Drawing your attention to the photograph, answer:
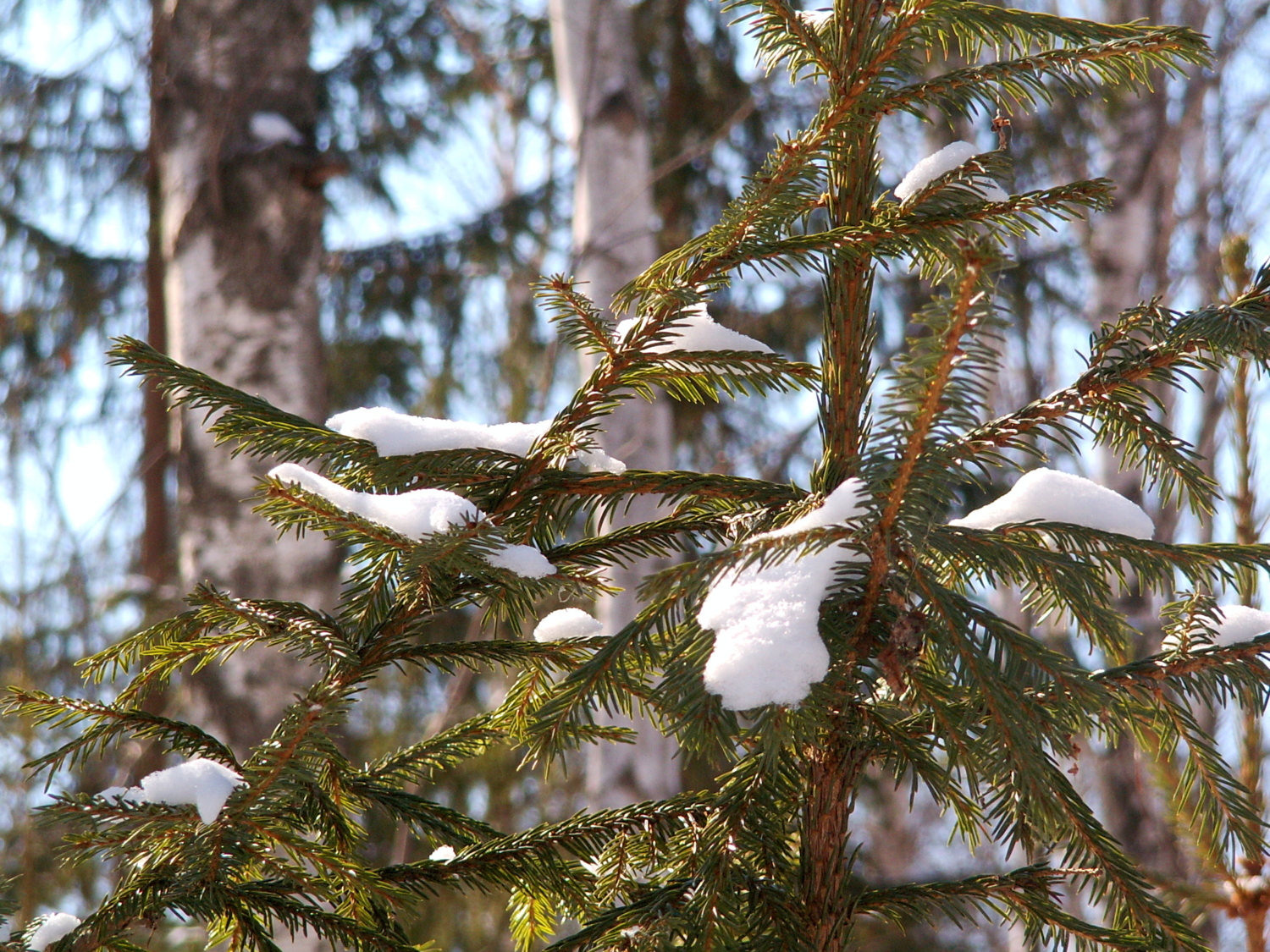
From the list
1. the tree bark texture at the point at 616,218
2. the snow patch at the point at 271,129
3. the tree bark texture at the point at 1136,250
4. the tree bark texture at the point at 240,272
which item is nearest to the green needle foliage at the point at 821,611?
the tree bark texture at the point at 240,272

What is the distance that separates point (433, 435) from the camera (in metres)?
0.79

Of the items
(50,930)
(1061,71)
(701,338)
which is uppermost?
(1061,71)

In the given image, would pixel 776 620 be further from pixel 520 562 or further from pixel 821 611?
pixel 520 562

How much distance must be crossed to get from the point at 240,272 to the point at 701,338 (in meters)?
2.30

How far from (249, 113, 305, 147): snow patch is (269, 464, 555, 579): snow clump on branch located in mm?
2430

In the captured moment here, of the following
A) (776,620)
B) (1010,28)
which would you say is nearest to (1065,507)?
(776,620)

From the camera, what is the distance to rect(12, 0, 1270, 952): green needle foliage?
619 mm

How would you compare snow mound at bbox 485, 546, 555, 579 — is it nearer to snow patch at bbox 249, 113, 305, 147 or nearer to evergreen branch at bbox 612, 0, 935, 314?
evergreen branch at bbox 612, 0, 935, 314

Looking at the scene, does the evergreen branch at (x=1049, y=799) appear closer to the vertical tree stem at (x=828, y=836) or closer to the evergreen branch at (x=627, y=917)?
the vertical tree stem at (x=828, y=836)

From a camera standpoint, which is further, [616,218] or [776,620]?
[616,218]

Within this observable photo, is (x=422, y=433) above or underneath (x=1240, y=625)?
above

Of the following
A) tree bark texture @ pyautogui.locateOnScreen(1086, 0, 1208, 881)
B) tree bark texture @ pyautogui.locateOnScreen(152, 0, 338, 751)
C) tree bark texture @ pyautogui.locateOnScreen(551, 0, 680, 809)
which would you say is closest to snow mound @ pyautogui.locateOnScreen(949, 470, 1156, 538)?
tree bark texture @ pyautogui.locateOnScreen(152, 0, 338, 751)

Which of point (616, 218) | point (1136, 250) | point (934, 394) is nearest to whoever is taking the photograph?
point (934, 394)

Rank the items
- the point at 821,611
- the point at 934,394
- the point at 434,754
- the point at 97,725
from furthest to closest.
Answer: the point at 434,754
the point at 97,725
the point at 821,611
the point at 934,394
